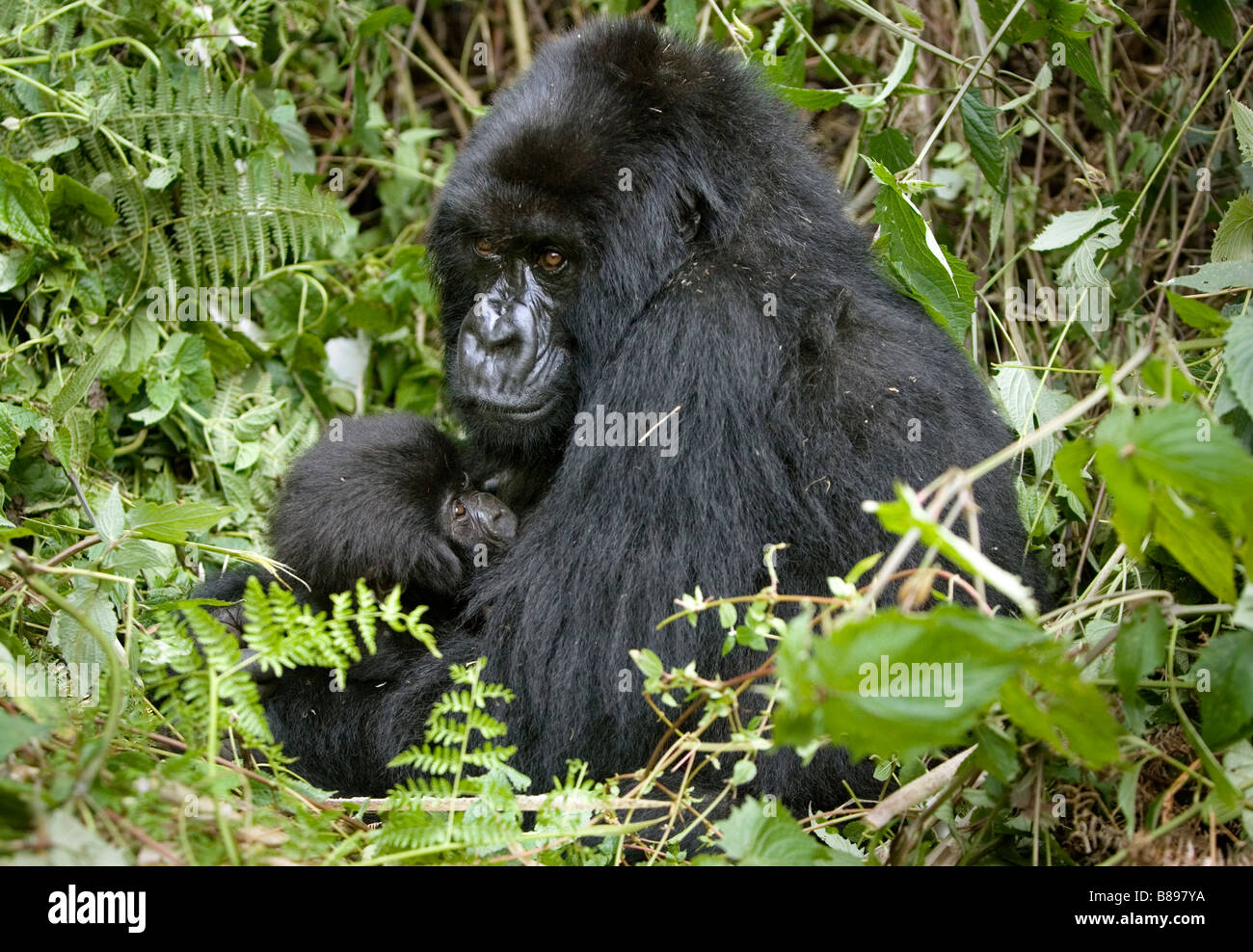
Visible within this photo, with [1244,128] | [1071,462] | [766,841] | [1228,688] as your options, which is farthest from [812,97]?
[766,841]

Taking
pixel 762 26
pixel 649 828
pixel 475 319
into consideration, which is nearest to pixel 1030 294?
pixel 762 26

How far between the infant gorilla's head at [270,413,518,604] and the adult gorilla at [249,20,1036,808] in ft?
0.59

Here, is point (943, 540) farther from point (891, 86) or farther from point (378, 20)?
point (378, 20)

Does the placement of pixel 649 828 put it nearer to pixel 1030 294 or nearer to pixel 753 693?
pixel 753 693

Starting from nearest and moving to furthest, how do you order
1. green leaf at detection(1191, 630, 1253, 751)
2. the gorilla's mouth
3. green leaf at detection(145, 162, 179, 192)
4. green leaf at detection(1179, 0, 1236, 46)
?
1. green leaf at detection(1191, 630, 1253, 751)
2. the gorilla's mouth
3. green leaf at detection(1179, 0, 1236, 46)
4. green leaf at detection(145, 162, 179, 192)

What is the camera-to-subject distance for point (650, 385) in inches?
124

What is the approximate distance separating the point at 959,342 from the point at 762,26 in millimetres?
2975

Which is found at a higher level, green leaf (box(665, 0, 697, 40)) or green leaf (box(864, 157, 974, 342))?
green leaf (box(665, 0, 697, 40))

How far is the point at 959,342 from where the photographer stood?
3.51 metres

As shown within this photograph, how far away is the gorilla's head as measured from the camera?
3393mm

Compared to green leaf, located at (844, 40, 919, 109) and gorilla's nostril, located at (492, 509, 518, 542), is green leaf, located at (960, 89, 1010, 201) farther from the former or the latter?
gorilla's nostril, located at (492, 509, 518, 542)

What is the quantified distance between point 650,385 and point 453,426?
70.3 inches

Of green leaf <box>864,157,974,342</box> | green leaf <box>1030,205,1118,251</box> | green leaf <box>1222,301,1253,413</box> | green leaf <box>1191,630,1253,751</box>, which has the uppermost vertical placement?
green leaf <box>1030,205,1118,251</box>

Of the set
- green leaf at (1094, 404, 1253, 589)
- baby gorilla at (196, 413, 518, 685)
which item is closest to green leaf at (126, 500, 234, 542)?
baby gorilla at (196, 413, 518, 685)
